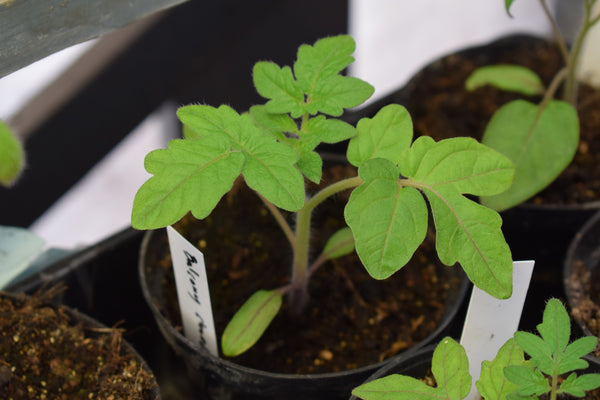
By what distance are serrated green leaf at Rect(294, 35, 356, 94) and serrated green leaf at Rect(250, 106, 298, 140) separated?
0.13 feet

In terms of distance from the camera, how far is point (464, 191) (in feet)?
2.01

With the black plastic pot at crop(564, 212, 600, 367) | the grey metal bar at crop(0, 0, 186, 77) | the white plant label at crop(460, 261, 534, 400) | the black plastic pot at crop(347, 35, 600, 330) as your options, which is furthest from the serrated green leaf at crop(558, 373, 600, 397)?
the grey metal bar at crop(0, 0, 186, 77)

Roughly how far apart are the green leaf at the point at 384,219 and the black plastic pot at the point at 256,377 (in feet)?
0.61

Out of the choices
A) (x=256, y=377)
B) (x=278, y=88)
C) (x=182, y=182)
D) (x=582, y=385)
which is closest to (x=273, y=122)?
(x=278, y=88)

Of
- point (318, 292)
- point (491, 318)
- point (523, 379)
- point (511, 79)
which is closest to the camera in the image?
point (523, 379)

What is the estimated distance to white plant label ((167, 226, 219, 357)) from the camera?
68 centimetres

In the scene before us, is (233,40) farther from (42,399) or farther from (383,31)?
(42,399)

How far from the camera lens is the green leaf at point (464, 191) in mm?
580

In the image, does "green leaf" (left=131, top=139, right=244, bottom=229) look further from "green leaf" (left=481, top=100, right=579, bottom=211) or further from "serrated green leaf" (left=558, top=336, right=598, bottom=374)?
"green leaf" (left=481, top=100, right=579, bottom=211)

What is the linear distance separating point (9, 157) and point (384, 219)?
53cm

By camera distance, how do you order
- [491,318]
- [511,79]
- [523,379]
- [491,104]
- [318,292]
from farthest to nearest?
[491,104]
[511,79]
[318,292]
[491,318]
[523,379]

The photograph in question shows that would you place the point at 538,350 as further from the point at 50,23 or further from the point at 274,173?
the point at 50,23

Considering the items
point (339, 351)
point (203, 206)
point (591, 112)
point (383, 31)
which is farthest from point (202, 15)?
point (203, 206)

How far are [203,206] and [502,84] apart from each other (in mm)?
715
